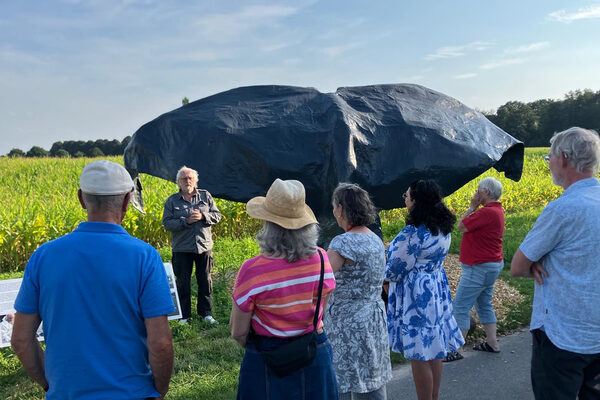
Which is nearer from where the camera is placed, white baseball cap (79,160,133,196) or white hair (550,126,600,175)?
white baseball cap (79,160,133,196)

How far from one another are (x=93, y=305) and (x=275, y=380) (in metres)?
0.80

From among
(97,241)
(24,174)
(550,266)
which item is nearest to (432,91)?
(550,266)

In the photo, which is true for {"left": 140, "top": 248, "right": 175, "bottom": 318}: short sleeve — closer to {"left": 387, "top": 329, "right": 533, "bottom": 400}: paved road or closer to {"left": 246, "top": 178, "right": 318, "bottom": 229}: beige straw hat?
{"left": 246, "top": 178, "right": 318, "bottom": 229}: beige straw hat

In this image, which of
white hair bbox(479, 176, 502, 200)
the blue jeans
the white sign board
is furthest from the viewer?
the blue jeans

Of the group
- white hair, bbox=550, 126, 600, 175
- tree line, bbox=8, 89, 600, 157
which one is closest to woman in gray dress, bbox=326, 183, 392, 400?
white hair, bbox=550, 126, 600, 175

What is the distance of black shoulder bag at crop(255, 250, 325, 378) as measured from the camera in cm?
189

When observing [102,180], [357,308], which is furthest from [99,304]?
[357,308]

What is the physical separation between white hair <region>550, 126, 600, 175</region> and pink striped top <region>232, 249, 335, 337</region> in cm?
123

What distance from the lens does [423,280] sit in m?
3.01

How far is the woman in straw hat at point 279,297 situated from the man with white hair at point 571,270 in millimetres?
1007

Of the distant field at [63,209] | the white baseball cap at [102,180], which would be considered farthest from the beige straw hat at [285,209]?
the distant field at [63,209]

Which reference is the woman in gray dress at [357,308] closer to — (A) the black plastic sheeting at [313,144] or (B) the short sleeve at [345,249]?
(B) the short sleeve at [345,249]

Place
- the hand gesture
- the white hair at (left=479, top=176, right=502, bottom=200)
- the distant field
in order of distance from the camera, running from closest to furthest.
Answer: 1. the white hair at (left=479, top=176, right=502, bottom=200)
2. the hand gesture
3. the distant field

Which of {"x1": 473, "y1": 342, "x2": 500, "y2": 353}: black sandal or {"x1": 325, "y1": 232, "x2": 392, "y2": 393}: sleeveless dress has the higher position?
{"x1": 325, "y1": 232, "x2": 392, "y2": 393}: sleeveless dress
